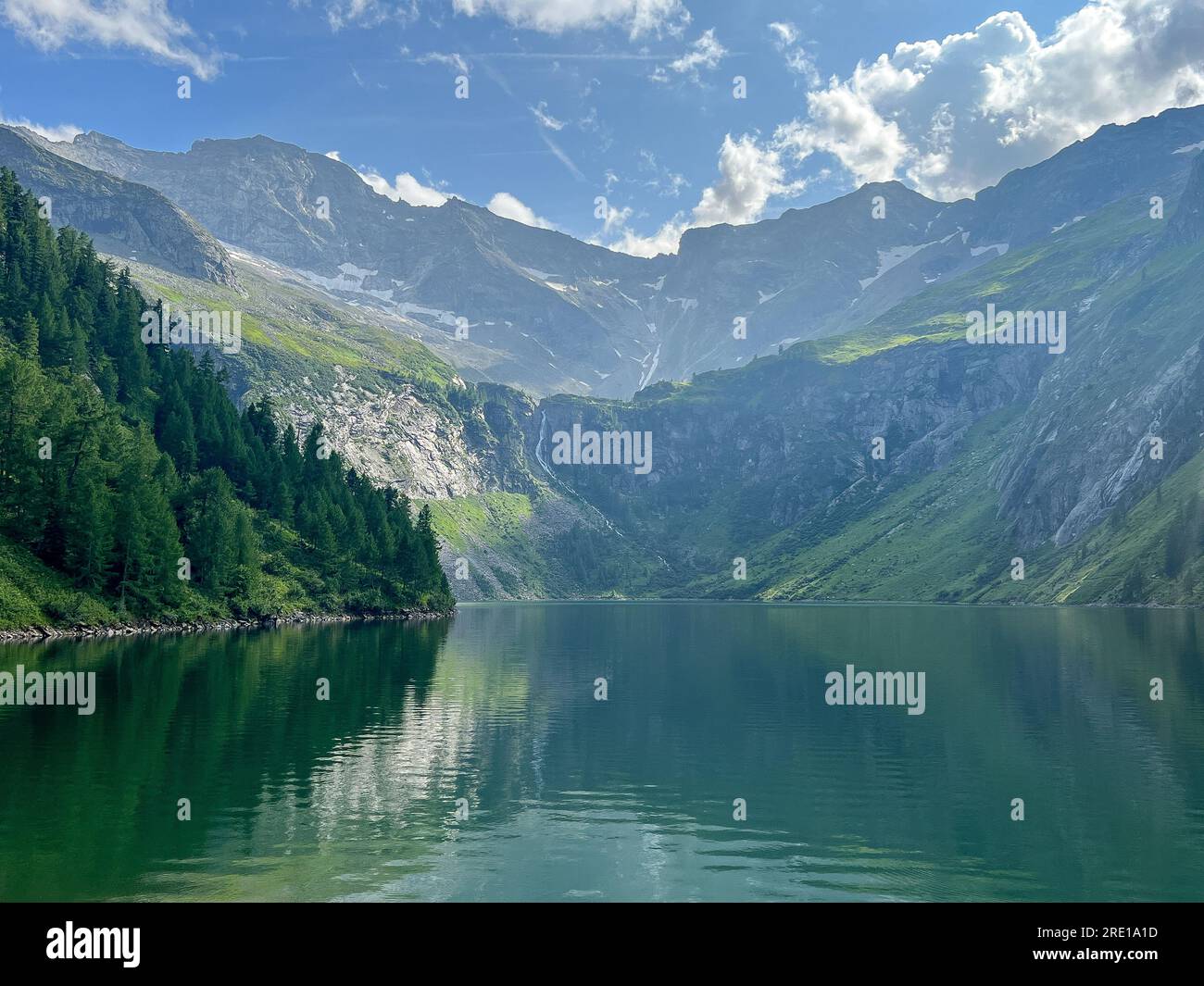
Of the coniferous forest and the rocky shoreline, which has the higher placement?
the coniferous forest

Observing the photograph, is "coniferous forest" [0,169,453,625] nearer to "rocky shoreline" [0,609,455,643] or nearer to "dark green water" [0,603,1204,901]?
"rocky shoreline" [0,609,455,643]

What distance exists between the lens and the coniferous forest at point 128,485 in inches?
4577

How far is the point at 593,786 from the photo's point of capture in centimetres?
4506

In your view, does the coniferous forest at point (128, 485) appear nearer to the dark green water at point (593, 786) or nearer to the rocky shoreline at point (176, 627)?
the rocky shoreline at point (176, 627)

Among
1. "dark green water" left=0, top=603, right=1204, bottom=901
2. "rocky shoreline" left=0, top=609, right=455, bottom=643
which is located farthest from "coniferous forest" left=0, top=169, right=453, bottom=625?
"dark green water" left=0, top=603, right=1204, bottom=901

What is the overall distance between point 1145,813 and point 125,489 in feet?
418

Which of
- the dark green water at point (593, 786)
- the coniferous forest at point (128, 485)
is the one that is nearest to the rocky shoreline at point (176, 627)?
the coniferous forest at point (128, 485)

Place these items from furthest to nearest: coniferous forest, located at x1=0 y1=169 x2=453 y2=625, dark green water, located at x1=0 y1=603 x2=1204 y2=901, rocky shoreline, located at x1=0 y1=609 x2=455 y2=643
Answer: coniferous forest, located at x1=0 y1=169 x2=453 y2=625
rocky shoreline, located at x1=0 y1=609 x2=455 y2=643
dark green water, located at x1=0 y1=603 x2=1204 y2=901

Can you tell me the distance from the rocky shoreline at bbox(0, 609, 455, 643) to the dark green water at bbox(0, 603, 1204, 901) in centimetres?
2315

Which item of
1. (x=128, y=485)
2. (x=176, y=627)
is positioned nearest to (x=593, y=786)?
(x=128, y=485)

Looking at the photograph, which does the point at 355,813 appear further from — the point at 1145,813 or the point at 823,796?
the point at 1145,813

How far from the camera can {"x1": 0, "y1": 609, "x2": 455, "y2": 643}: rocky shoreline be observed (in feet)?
346
